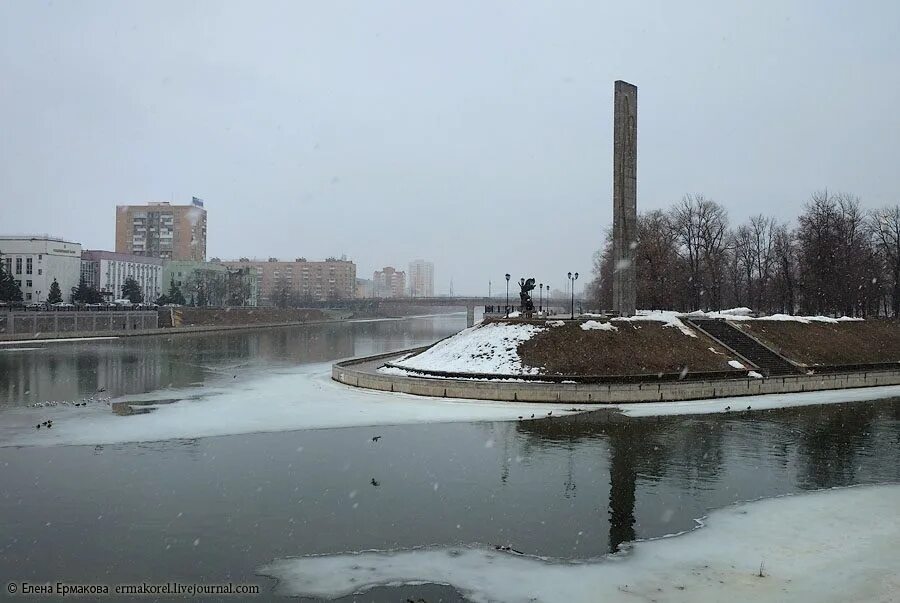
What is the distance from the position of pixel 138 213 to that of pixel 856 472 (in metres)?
185

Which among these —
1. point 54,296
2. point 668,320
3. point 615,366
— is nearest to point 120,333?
point 54,296

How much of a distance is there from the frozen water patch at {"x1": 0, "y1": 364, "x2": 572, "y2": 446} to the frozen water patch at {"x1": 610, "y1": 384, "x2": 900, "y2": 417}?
343cm

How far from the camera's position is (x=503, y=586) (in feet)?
35.7

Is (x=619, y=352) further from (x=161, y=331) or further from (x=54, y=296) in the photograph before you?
(x=54, y=296)

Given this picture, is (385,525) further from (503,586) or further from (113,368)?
(113,368)

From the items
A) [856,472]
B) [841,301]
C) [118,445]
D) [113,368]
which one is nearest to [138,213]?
[113,368]

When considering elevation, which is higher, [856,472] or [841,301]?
[841,301]

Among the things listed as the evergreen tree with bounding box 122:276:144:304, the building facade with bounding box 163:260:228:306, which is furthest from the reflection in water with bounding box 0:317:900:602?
the building facade with bounding box 163:260:228:306

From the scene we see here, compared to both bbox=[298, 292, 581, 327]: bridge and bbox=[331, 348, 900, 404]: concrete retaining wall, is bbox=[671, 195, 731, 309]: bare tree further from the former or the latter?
bbox=[298, 292, 581, 327]: bridge

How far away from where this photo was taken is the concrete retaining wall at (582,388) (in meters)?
30.7

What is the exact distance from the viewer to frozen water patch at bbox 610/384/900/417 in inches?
1137

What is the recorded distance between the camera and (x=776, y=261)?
73.9 m

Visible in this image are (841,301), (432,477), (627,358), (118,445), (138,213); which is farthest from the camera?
(138,213)

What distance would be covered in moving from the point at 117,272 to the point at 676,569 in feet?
478
